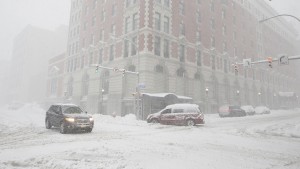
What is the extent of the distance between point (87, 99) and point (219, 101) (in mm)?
22863

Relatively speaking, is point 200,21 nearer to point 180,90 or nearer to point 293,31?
point 180,90

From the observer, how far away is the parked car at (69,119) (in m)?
14.5

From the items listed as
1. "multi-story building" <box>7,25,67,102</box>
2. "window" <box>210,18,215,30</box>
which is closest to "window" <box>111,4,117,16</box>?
"window" <box>210,18,215,30</box>

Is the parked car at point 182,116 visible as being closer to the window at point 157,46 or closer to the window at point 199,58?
the window at point 157,46

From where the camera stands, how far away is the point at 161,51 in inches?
1353

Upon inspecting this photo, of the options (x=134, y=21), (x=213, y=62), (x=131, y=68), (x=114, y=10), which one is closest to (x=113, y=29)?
(x=114, y=10)

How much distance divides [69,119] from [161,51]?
71.8 feet

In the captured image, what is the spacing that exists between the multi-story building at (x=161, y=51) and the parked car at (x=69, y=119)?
11186 mm

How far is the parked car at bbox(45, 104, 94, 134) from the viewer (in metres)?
14.5

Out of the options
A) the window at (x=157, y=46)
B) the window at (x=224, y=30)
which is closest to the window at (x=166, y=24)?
the window at (x=157, y=46)

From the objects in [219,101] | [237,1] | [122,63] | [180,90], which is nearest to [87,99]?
[122,63]

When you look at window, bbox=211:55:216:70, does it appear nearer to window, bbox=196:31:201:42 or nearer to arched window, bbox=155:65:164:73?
window, bbox=196:31:201:42

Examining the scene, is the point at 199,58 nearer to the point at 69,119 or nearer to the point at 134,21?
the point at 134,21

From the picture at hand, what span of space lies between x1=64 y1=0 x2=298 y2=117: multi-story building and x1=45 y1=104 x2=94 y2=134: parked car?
11.2m
